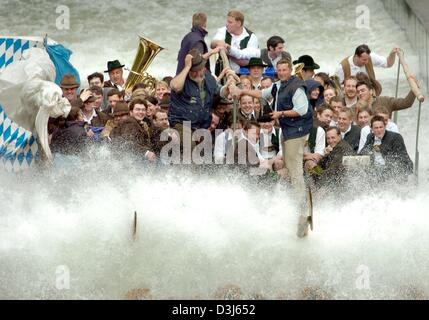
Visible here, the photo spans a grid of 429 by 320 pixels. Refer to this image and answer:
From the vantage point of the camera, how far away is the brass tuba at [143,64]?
21672 millimetres

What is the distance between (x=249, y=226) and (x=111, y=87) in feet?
12.1

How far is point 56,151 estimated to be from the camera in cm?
1772

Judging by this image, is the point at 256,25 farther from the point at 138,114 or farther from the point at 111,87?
the point at 138,114

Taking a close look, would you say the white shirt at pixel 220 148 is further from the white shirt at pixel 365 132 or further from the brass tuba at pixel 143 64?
the brass tuba at pixel 143 64

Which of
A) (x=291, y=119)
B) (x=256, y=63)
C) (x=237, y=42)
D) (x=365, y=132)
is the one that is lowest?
(x=365, y=132)

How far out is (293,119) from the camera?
1753cm

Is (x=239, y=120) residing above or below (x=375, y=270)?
above

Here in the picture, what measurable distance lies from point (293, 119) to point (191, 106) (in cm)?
109

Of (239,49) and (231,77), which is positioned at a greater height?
(239,49)

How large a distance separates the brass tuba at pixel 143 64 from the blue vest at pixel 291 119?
165 inches

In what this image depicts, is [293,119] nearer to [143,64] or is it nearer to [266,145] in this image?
[266,145]

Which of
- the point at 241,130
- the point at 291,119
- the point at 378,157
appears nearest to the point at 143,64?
the point at 241,130

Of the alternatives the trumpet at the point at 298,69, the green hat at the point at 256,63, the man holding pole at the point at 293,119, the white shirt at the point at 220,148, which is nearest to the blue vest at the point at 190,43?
the man holding pole at the point at 293,119

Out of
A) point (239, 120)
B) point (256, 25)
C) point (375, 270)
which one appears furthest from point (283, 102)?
point (256, 25)
